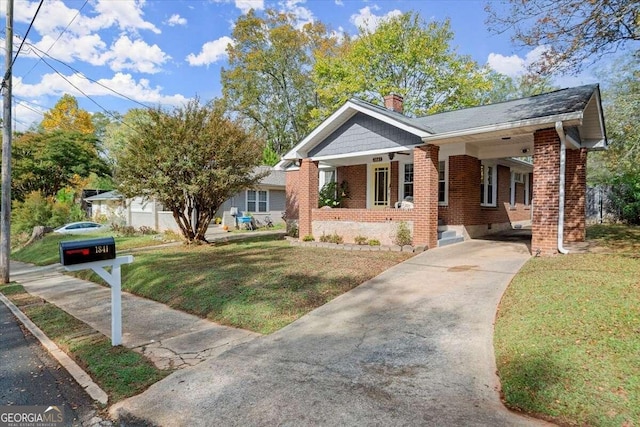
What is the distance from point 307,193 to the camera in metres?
13.5

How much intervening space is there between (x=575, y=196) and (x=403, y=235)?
16.9 feet

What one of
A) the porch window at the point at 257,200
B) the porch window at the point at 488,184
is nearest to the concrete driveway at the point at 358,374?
the porch window at the point at 488,184

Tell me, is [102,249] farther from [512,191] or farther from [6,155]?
[512,191]

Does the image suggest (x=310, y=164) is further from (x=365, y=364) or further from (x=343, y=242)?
(x=365, y=364)

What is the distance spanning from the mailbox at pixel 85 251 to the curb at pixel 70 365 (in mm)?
→ 1286

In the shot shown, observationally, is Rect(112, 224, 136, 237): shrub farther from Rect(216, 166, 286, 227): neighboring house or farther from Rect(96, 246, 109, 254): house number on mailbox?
Rect(96, 246, 109, 254): house number on mailbox

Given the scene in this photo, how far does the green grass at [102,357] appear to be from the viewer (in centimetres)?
390

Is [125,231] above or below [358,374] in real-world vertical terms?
above

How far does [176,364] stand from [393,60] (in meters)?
29.2

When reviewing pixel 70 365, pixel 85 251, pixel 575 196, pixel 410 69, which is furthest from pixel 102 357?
pixel 410 69

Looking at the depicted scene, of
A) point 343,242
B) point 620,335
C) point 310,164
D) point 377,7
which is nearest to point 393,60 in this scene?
point 377,7

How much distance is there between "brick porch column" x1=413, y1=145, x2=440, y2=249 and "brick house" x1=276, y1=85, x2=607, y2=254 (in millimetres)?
29

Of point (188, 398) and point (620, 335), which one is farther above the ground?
point (620, 335)

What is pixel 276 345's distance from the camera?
15.7 feet
